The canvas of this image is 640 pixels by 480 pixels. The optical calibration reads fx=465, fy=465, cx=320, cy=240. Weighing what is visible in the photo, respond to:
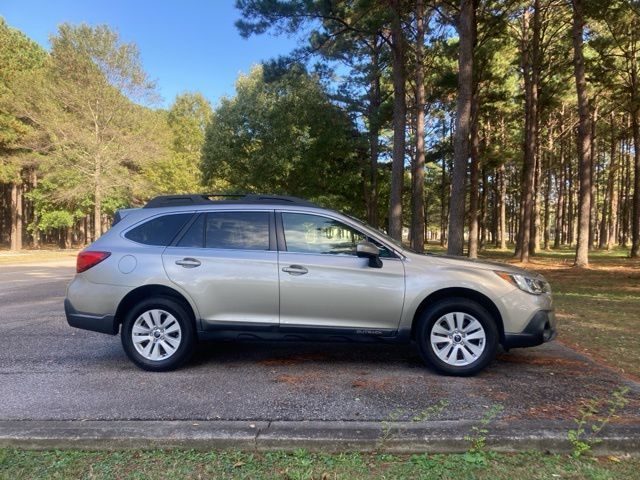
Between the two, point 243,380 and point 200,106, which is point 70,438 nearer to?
point 243,380

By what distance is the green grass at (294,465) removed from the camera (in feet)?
9.62

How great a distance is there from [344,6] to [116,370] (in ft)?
46.1

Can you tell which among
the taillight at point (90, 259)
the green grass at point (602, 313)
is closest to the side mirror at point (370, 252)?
the taillight at point (90, 259)

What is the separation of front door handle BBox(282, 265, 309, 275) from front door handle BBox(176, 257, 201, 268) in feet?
3.10

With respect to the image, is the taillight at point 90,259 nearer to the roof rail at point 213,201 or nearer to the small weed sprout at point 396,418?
the roof rail at point 213,201

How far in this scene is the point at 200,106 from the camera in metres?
46.9

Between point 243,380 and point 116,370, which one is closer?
point 243,380

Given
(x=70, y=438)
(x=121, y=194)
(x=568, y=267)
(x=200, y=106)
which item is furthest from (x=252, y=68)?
(x=70, y=438)

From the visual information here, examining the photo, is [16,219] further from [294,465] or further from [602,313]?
[294,465]

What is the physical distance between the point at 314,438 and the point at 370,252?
2103mm

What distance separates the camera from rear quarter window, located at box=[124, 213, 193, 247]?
5.20 meters

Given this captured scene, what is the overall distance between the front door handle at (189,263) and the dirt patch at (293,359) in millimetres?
1380

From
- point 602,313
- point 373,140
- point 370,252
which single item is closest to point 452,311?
point 370,252

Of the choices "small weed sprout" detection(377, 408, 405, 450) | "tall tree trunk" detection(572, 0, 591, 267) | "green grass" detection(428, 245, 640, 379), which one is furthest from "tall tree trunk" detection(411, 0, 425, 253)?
"small weed sprout" detection(377, 408, 405, 450)
